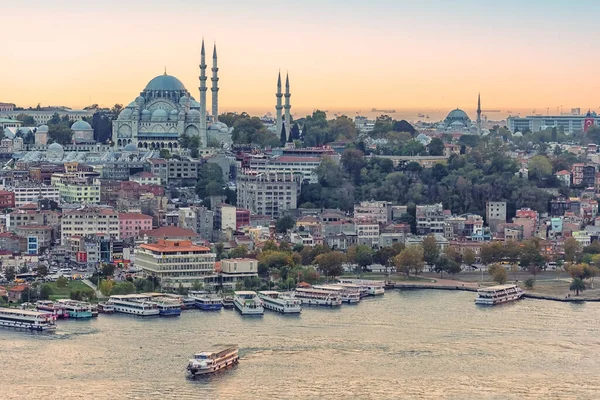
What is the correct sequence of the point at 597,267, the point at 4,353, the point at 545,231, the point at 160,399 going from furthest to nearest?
the point at 545,231, the point at 597,267, the point at 4,353, the point at 160,399

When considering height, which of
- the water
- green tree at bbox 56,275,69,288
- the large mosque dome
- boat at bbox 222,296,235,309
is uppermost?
the large mosque dome

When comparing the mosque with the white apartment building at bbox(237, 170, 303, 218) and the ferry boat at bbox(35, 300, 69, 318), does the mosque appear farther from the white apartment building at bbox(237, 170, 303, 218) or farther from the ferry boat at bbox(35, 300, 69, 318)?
the ferry boat at bbox(35, 300, 69, 318)

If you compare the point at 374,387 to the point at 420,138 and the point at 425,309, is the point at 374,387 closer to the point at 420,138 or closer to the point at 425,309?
the point at 425,309

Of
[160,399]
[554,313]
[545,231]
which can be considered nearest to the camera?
[160,399]

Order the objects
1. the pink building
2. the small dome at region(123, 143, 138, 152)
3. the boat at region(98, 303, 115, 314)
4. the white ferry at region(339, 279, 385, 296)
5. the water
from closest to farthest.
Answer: the water < the boat at region(98, 303, 115, 314) < the white ferry at region(339, 279, 385, 296) < the pink building < the small dome at region(123, 143, 138, 152)

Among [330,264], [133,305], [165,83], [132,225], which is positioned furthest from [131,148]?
[133,305]

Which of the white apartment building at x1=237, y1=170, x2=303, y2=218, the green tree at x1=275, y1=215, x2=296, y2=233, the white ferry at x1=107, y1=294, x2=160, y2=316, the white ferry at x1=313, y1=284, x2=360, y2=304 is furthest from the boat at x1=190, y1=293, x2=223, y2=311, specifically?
the white apartment building at x1=237, y1=170, x2=303, y2=218

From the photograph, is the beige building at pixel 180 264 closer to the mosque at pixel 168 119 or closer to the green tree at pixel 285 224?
the green tree at pixel 285 224

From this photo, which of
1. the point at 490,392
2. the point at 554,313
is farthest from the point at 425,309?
the point at 490,392
